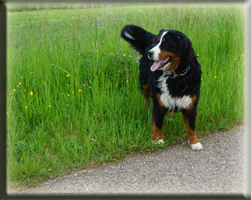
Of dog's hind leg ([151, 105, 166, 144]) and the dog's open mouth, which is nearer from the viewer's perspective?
the dog's open mouth

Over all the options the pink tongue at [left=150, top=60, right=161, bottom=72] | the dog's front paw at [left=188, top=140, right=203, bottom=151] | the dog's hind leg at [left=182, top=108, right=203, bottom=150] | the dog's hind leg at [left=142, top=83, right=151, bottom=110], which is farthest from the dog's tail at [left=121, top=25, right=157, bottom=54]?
the dog's front paw at [left=188, top=140, right=203, bottom=151]

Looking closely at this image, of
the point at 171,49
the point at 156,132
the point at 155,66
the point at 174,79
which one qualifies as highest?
the point at 171,49

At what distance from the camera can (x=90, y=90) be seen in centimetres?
355

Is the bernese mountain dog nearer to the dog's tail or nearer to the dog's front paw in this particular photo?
the dog's front paw

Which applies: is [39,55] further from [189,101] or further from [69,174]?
[189,101]

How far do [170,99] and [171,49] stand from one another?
59cm

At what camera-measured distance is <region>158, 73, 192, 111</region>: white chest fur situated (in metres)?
2.78

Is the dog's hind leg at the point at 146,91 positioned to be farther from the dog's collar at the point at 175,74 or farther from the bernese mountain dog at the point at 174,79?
the dog's collar at the point at 175,74

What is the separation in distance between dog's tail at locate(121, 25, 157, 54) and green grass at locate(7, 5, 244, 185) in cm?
45

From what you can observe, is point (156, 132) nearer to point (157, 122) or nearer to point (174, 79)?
point (157, 122)

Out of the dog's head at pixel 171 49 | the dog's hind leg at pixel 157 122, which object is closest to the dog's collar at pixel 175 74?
the dog's head at pixel 171 49

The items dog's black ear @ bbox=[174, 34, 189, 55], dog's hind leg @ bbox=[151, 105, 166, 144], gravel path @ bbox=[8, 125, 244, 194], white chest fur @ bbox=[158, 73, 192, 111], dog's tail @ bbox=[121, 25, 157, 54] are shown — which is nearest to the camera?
gravel path @ bbox=[8, 125, 244, 194]

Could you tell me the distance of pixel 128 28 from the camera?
11.3 ft

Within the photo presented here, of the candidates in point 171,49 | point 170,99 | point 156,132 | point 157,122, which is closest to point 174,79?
point 170,99
